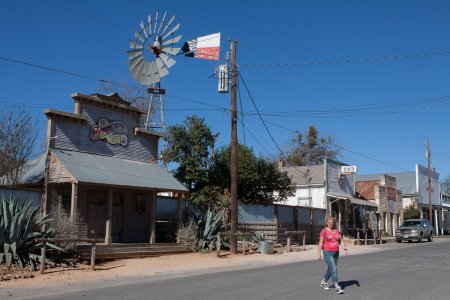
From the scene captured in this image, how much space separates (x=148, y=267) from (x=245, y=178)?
11.0 metres

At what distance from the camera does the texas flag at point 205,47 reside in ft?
73.5

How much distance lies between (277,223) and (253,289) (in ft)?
49.6

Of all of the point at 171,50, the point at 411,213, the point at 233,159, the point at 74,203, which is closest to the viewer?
the point at 74,203

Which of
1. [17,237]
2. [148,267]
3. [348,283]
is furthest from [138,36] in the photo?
[348,283]

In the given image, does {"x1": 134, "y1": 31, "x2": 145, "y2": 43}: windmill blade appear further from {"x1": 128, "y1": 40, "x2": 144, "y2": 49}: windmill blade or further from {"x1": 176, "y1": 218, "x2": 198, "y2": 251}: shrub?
{"x1": 176, "y1": 218, "x2": 198, "y2": 251}: shrub

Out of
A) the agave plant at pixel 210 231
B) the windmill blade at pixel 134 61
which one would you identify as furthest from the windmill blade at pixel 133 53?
the agave plant at pixel 210 231

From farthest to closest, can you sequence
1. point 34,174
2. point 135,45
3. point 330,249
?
point 135,45 < point 34,174 < point 330,249

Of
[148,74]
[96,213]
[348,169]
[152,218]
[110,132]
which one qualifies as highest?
[148,74]

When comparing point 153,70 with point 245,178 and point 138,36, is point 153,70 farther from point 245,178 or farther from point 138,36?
point 245,178

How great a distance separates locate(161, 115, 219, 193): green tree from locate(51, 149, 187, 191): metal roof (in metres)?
3.52

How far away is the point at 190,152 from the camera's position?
2603cm

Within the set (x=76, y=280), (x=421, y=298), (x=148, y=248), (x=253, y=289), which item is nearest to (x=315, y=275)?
(x=253, y=289)

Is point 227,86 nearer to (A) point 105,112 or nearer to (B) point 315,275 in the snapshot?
(A) point 105,112

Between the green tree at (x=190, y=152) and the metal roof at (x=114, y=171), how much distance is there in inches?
139
